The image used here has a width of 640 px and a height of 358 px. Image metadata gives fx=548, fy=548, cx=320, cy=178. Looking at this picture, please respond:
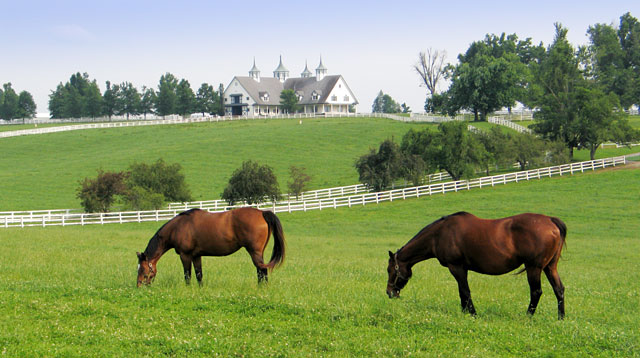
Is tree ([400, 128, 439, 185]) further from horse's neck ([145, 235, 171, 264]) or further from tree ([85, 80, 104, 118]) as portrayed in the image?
tree ([85, 80, 104, 118])

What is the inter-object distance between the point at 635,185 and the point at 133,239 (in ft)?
112

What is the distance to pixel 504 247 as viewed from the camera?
913 cm

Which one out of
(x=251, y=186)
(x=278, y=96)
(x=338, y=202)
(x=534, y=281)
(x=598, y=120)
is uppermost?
(x=278, y=96)

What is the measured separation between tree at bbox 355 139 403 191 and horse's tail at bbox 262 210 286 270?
3194 centimetres

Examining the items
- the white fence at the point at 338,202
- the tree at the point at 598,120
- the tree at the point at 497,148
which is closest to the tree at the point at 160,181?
the white fence at the point at 338,202

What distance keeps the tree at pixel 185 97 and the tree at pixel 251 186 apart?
80.1 meters

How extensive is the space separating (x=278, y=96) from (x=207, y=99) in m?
15.2

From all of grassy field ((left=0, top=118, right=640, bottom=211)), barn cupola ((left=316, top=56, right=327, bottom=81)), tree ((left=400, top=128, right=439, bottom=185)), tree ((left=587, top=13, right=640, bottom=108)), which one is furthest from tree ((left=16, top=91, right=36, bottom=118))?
tree ((left=587, top=13, right=640, bottom=108))

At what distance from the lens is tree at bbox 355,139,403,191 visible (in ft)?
142

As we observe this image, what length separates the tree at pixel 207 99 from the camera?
382ft

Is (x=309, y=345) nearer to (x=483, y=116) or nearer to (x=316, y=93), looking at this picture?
(x=483, y=116)

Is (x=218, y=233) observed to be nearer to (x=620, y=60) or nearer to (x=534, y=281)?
(x=534, y=281)

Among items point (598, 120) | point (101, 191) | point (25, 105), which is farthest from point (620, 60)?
point (25, 105)

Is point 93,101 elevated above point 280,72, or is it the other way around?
point 280,72
